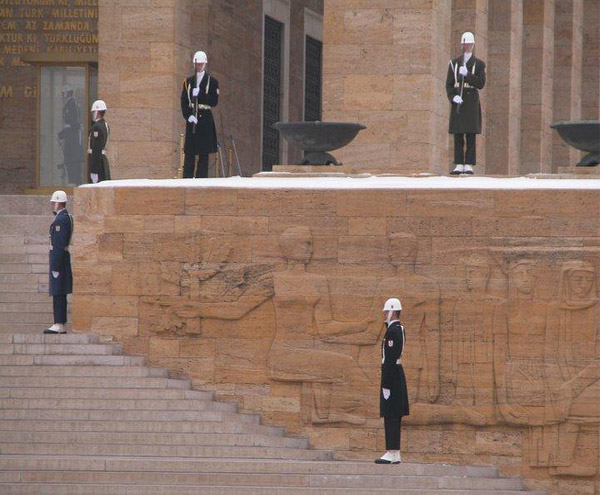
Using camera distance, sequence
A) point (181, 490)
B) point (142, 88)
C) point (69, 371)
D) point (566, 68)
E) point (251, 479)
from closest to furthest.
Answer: point (181, 490)
point (251, 479)
point (69, 371)
point (142, 88)
point (566, 68)

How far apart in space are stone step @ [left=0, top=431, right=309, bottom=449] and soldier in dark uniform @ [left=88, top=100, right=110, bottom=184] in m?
4.09

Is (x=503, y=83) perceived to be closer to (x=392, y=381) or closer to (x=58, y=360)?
(x=392, y=381)

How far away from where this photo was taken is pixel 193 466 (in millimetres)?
24172

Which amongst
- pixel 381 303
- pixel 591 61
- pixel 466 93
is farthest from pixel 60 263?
pixel 591 61

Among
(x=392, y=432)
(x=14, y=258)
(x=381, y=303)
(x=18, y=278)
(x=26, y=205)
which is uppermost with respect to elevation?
(x=26, y=205)

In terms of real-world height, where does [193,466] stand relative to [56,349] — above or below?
below

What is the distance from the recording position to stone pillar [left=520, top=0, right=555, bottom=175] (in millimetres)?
40062

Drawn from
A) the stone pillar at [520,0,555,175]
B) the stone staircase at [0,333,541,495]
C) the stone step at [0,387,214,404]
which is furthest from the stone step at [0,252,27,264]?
the stone pillar at [520,0,555,175]

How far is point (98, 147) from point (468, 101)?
4.55 m

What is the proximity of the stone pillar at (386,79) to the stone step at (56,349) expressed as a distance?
18.7 feet

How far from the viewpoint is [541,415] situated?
83.4 feet

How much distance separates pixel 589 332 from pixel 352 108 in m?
6.23

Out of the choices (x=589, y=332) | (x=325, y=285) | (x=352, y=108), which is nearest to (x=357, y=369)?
(x=325, y=285)

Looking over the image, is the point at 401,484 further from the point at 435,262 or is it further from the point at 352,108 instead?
the point at 352,108
